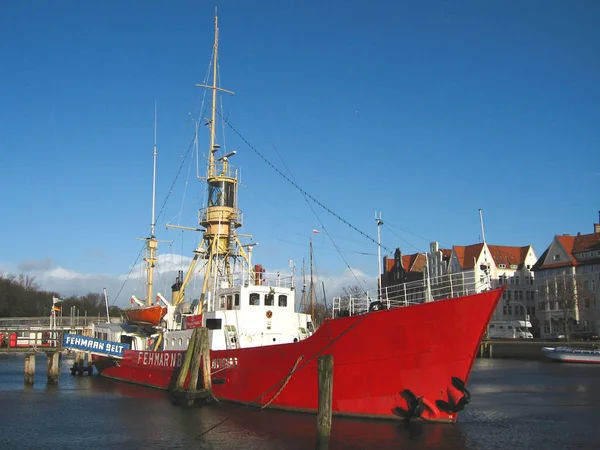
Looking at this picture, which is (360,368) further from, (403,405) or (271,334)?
(271,334)

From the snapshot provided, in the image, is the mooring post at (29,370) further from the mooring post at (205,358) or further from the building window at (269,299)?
the building window at (269,299)

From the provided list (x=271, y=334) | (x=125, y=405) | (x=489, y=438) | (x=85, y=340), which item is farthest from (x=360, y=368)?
(x=85, y=340)

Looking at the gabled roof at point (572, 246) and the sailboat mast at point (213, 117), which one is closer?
the sailboat mast at point (213, 117)

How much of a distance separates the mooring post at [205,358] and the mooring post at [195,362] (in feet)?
0.31

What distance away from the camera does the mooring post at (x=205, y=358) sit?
2406 centimetres

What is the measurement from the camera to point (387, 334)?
19.4 m

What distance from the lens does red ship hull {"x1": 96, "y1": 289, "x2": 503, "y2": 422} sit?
61.5 ft

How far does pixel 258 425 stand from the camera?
66.4ft

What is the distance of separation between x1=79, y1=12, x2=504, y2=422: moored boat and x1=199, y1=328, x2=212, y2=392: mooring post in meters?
0.48

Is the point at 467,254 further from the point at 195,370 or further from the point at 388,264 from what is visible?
the point at 195,370

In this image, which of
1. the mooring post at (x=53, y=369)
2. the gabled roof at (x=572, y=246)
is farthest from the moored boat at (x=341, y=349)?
the gabled roof at (x=572, y=246)

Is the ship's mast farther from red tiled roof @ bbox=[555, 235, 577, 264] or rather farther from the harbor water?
red tiled roof @ bbox=[555, 235, 577, 264]

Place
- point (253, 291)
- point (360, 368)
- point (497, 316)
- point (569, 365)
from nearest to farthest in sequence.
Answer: point (360, 368) < point (253, 291) < point (569, 365) < point (497, 316)

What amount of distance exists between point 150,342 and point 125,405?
8331mm
